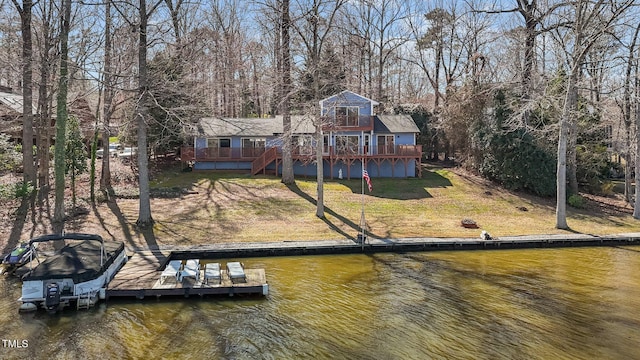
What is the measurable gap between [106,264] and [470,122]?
2730 cm

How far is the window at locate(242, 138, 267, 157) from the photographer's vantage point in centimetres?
3162

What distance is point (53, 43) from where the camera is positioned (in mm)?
20547

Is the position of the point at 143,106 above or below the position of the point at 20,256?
above

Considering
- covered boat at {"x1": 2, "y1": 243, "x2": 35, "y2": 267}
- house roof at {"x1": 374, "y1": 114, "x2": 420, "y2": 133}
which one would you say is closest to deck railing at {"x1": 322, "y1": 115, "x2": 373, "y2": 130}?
house roof at {"x1": 374, "y1": 114, "x2": 420, "y2": 133}

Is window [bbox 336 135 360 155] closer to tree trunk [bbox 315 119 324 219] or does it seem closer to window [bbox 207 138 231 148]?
tree trunk [bbox 315 119 324 219]

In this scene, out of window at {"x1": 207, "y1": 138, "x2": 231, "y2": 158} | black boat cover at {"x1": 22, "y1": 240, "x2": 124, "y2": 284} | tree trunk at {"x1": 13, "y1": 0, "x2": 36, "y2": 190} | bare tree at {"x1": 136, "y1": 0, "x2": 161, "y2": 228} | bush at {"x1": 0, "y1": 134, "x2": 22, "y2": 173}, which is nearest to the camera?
black boat cover at {"x1": 22, "y1": 240, "x2": 124, "y2": 284}

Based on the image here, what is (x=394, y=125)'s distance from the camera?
32.1 meters

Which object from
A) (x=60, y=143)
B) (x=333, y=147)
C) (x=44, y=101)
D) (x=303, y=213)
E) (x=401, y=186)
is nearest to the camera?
(x=60, y=143)

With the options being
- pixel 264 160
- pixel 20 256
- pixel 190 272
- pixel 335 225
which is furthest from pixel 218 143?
pixel 190 272

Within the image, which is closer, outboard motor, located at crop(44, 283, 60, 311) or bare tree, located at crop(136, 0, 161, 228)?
outboard motor, located at crop(44, 283, 60, 311)

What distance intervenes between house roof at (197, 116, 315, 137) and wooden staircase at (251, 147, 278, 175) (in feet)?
5.79

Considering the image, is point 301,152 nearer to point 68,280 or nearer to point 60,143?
point 60,143

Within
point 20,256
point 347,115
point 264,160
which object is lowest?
point 20,256

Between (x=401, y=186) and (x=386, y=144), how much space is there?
4.41 metres
